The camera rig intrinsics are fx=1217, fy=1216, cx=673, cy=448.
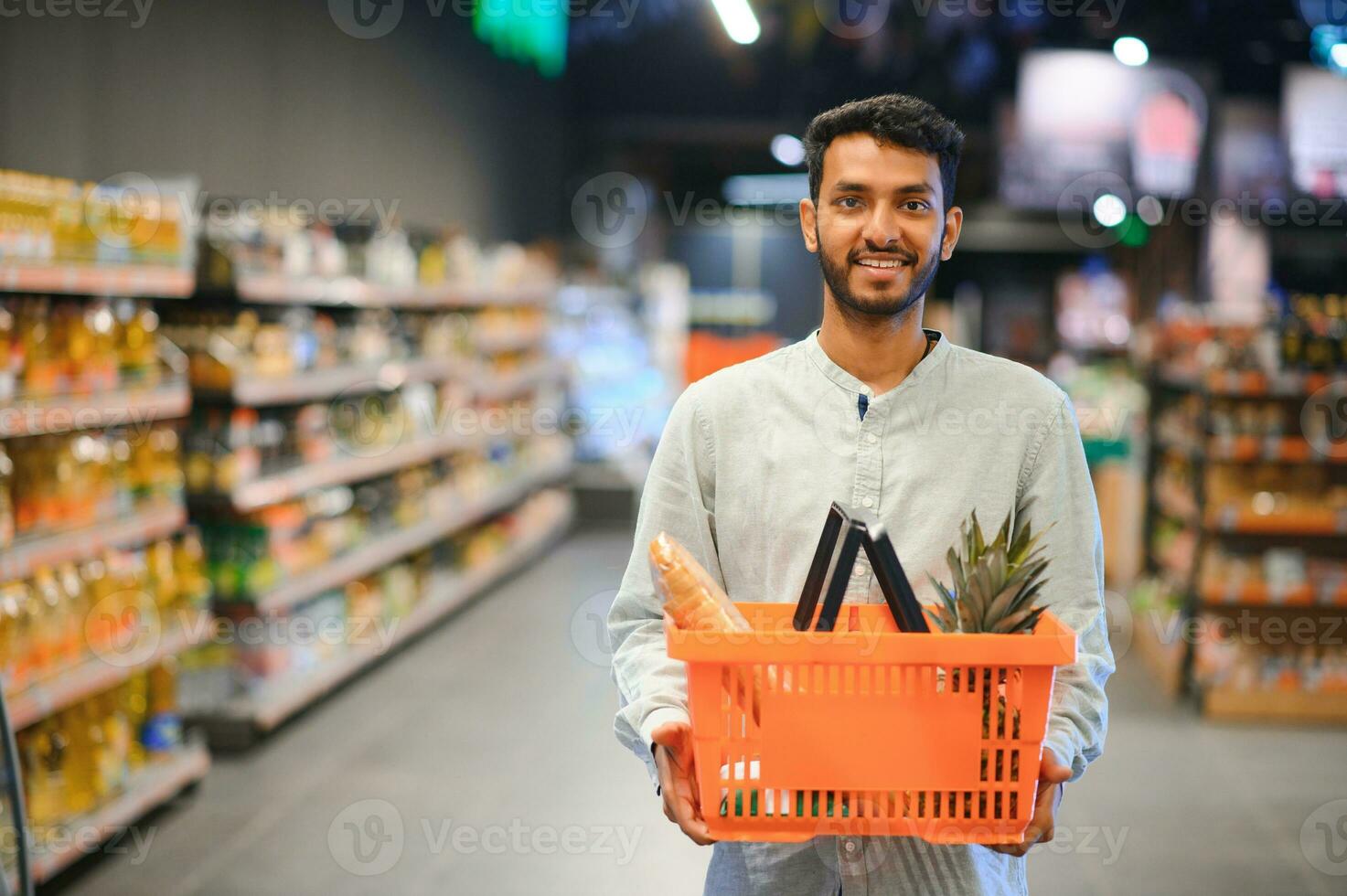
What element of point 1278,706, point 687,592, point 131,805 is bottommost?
point 1278,706

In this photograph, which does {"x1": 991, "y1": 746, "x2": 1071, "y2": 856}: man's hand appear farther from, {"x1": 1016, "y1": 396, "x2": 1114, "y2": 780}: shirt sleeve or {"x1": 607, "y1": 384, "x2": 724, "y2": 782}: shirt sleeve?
{"x1": 607, "y1": 384, "x2": 724, "y2": 782}: shirt sleeve

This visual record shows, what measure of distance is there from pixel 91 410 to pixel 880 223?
3320mm

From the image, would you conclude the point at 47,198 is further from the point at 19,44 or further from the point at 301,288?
the point at 301,288

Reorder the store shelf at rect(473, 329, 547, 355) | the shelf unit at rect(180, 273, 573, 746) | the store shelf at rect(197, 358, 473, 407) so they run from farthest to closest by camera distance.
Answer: the store shelf at rect(473, 329, 547, 355) < the shelf unit at rect(180, 273, 573, 746) < the store shelf at rect(197, 358, 473, 407)

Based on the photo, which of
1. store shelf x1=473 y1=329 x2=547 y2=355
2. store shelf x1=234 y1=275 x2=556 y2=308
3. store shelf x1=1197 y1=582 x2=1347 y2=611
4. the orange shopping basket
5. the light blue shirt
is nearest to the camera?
the orange shopping basket

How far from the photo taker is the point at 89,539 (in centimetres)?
405

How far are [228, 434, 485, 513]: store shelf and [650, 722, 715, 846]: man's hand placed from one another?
4120 mm

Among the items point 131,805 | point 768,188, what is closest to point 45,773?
point 131,805

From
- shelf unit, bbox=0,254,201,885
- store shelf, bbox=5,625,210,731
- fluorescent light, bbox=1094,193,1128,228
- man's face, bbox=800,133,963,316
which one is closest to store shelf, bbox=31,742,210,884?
shelf unit, bbox=0,254,201,885

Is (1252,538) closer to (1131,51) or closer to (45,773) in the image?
(1131,51)

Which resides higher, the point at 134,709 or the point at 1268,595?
the point at 1268,595

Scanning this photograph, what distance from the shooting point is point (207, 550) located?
5359 mm

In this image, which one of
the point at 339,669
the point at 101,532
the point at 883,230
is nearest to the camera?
the point at 883,230

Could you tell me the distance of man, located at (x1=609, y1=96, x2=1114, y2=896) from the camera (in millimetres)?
1562
